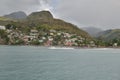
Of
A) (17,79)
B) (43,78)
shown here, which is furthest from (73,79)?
(17,79)

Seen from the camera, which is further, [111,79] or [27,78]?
[111,79]

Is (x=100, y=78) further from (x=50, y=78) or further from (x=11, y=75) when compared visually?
(x=11, y=75)

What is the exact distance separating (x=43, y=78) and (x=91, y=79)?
31.0 ft

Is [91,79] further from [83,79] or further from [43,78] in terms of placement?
[43,78]

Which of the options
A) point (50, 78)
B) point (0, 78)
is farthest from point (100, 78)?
point (0, 78)

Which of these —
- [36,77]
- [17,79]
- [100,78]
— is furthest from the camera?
[100,78]

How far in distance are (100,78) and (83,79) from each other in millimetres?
4220

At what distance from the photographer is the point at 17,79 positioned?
159 ft

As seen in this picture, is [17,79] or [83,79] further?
[83,79]

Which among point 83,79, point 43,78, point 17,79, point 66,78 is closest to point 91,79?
point 83,79

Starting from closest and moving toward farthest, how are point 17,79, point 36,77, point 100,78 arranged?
point 17,79
point 36,77
point 100,78

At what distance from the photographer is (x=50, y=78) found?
52.1 m

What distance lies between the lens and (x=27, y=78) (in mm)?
50156

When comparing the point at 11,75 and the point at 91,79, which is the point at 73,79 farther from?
the point at 11,75
